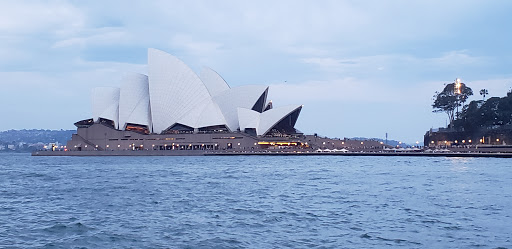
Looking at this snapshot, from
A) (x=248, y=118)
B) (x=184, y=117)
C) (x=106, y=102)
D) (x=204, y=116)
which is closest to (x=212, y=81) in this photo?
(x=204, y=116)

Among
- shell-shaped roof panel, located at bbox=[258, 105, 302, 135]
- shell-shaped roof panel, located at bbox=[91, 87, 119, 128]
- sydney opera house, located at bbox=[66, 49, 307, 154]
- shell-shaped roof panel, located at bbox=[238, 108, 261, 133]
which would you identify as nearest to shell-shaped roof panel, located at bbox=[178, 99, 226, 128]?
sydney opera house, located at bbox=[66, 49, 307, 154]

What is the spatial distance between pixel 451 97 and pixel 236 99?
33738mm

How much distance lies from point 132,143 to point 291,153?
81.4ft

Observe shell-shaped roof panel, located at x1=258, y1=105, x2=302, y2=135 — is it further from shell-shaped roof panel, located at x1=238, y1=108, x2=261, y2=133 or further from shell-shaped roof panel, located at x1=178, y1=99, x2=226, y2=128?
shell-shaped roof panel, located at x1=178, y1=99, x2=226, y2=128

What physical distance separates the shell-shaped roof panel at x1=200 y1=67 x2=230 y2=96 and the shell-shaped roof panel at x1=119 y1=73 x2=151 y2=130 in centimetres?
814

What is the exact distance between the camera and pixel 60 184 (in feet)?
96.9

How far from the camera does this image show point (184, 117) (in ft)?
255

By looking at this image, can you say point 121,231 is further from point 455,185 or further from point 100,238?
point 455,185

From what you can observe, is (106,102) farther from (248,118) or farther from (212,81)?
(248,118)

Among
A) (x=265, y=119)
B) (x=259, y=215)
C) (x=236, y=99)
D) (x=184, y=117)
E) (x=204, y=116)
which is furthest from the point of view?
(x=265, y=119)

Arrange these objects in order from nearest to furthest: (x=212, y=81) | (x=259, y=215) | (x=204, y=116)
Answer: (x=259, y=215) → (x=204, y=116) → (x=212, y=81)

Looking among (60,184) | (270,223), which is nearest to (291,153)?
(60,184)

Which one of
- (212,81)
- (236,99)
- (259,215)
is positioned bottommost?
(259,215)

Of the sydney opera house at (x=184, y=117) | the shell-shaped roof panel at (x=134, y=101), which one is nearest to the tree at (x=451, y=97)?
the sydney opera house at (x=184, y=117)
